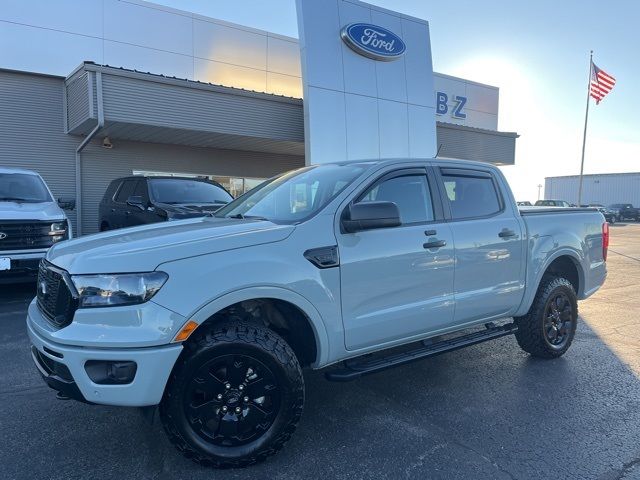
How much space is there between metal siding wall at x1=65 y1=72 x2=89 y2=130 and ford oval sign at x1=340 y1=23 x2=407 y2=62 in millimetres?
6793

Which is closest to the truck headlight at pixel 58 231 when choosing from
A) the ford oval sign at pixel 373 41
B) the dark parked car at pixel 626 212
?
the ford oval sign at pixel 373 41

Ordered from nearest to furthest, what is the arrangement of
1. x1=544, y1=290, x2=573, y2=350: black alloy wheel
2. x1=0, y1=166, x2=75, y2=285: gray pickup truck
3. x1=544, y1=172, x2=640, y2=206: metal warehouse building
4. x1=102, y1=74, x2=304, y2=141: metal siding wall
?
x1=544, y1=290, x2=573, y2=350: black alloy wheel → x1=0, y1=166, x2=75, y2=285: gray pickup truck → x1=102, y1=74, x2=304, y2=141: metal siding wall → x1=544, y1=172, x2=640, y2=206: metal warehouse building

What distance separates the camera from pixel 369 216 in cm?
302

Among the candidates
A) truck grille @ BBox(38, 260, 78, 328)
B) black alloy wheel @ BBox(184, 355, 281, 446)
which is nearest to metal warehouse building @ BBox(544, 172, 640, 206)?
black alloy wheel @ BBox(184, 355, 281, 446)

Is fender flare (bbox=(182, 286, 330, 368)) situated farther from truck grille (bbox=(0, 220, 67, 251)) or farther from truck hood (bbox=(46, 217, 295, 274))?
truck grille (bbox=(0, 220, 67, 251))

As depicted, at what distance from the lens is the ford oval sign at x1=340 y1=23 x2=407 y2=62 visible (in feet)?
42.6

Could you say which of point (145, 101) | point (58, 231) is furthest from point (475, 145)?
point (58, 231)

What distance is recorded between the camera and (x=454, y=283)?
3.68 metres

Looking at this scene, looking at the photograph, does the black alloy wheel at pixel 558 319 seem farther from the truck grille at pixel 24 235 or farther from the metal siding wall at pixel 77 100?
the metal siding wall at pixel 77 100

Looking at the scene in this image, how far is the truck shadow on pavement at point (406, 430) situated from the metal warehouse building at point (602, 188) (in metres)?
55.9

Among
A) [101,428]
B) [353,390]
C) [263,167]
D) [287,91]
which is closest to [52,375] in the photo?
[101,428]

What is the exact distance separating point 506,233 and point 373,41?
10.9 m

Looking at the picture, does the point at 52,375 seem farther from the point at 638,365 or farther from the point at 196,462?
the point at 638,365

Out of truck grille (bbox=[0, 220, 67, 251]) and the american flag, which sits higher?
the american flag
